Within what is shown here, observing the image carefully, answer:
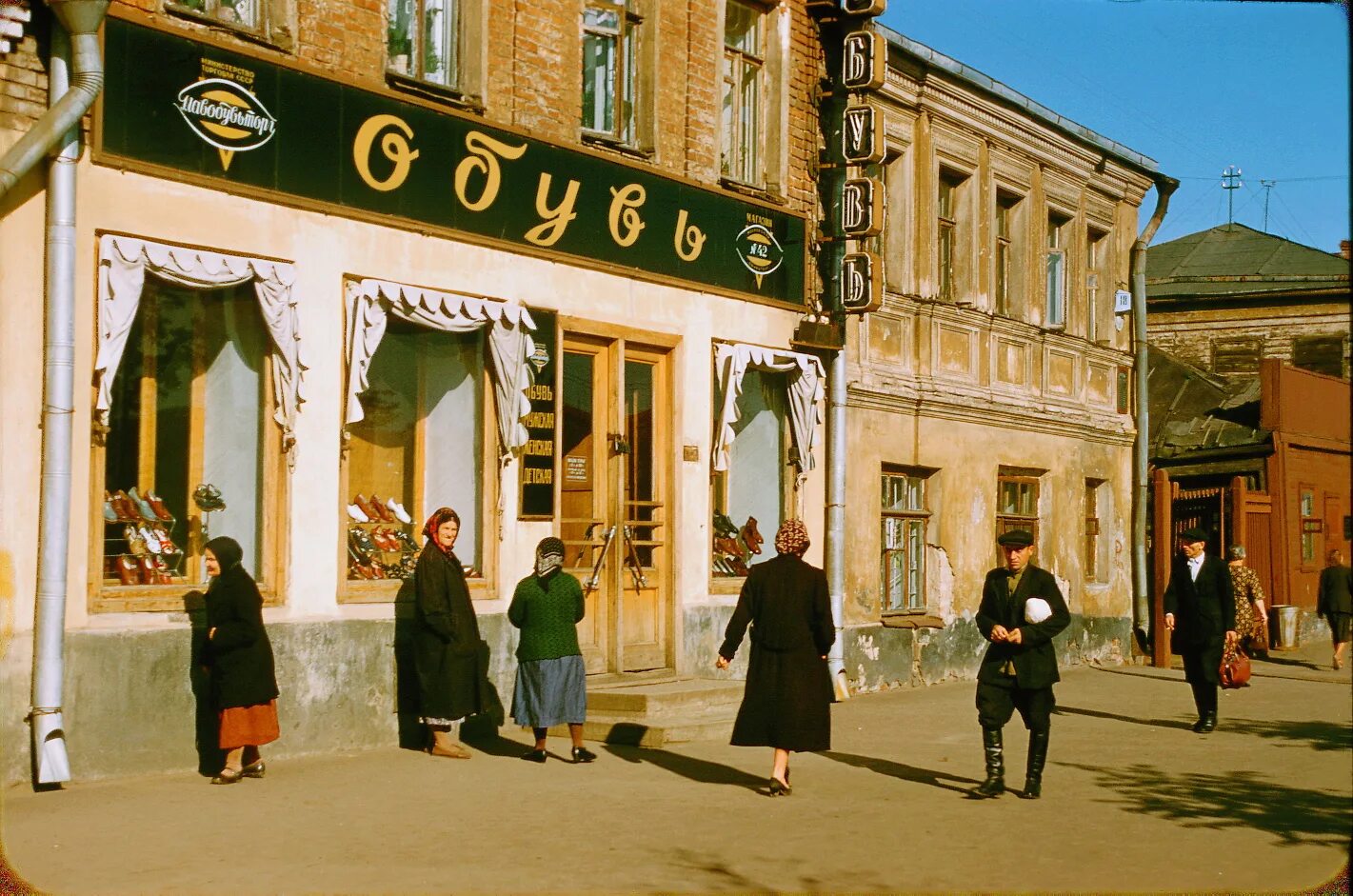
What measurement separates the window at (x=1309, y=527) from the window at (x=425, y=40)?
22592 millimetres

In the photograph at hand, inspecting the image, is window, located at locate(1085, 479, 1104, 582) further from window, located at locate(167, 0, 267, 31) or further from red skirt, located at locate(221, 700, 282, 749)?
red skirt, located at locate(221, 700, 282, 749)

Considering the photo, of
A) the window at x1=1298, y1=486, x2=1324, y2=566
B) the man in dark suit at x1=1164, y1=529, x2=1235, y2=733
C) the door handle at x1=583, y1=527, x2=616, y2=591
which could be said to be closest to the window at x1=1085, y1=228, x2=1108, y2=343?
the window at x1=1298, y1=486, x2=1324, y2=566

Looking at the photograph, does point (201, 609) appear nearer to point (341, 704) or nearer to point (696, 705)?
point (341, 704)

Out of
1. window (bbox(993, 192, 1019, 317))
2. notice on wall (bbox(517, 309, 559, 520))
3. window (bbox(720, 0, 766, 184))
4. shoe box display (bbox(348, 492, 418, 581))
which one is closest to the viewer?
shoe box display (bbox(348, 492, 418, 581))

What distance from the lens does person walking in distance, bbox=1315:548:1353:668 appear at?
85.5 ft

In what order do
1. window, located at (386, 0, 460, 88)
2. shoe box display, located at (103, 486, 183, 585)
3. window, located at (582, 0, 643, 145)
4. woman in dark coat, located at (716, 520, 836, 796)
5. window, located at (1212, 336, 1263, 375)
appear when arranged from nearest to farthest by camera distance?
1. woman in dark coat, located at (716, 520, 836, 796)
2. shoe box display, located at (103, 486, 183, 585)
3. window, located at (386, 0, 460, 88)
4. window, located at (582, 0, 643, 145)
5. window, located at (1212, 336, 1263, 375)

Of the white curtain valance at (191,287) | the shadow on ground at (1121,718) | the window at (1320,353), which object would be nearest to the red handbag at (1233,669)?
the shadow on ground at (1121,718)

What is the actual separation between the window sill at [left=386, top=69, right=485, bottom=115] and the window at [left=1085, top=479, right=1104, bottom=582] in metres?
14.5

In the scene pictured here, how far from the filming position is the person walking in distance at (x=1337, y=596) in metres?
26.1

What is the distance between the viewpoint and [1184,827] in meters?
10.2

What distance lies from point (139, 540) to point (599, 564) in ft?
15.7

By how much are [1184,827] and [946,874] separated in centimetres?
229

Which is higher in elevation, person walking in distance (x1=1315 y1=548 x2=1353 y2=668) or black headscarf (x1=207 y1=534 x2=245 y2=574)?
black headscarf (x1=207 y1=534 x2=245 y2=574)

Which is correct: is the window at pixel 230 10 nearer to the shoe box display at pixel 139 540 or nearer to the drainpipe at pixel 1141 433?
the shoe box display at pixel 139 540
